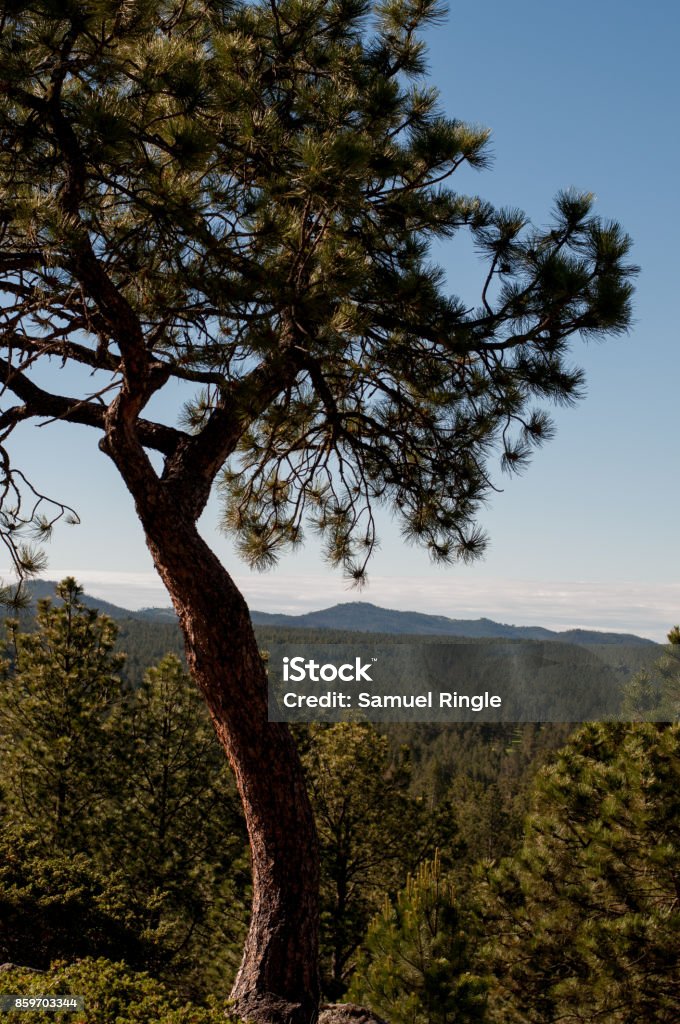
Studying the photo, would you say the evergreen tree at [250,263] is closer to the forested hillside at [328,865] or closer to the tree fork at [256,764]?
the tree fork at [256,764]

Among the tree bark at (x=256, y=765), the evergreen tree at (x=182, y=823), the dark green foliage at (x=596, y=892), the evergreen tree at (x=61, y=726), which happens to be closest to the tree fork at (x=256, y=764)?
the tree bark at (x=256, y=765)

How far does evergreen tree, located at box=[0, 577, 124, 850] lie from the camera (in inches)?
Answer: 466

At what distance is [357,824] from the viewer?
13.2 metres

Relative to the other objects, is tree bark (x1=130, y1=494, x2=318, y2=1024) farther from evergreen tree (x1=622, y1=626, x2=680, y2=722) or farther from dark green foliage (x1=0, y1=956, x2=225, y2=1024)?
evergreen tree (x1=622, y1=626, x2=680, y2=722)

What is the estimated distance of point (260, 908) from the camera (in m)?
4.39

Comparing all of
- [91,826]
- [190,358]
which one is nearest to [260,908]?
[190,358]

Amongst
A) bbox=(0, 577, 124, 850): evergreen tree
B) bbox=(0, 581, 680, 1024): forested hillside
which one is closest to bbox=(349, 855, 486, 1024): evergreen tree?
bbox=(0, 581, 680, 1024): forested hillside

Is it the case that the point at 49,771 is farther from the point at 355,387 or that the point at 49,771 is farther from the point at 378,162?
the point at 378,162

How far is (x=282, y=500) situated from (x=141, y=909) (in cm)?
467

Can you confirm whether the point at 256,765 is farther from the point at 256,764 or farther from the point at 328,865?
the point at 328,865

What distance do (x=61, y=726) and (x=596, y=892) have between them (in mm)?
7873

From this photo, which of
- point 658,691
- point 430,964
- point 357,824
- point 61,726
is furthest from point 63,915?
point 357,824

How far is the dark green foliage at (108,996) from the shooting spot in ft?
11.3

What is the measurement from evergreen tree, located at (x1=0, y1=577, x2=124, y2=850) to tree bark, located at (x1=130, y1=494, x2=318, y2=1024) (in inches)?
318
